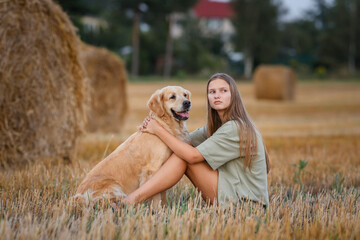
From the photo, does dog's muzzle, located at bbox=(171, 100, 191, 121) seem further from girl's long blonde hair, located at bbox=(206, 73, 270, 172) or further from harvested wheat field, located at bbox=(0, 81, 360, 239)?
harvested wheat field, located at bbox=(0, 81, 360, 239)

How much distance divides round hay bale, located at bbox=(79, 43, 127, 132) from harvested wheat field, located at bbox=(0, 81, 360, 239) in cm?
242

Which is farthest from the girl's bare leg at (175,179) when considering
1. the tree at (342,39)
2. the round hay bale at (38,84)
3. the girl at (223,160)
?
the tree at (342,39)

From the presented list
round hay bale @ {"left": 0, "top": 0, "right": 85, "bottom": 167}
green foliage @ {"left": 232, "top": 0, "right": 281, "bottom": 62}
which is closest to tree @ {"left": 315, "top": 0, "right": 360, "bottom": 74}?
green foliage @ {"left": 232, "top": 0, "right": 281, "bottom": 62}

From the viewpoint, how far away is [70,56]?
619 centimetres

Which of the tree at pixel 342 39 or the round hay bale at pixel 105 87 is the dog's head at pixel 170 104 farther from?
the tree at pixel 342 39

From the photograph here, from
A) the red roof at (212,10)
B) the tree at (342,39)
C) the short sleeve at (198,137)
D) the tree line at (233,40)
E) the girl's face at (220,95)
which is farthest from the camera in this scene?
the red roof at (212,10)

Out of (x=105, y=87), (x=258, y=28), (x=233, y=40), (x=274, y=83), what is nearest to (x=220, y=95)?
(x=105, y=87)

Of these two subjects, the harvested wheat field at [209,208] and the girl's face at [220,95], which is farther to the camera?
the girl's face at [220,95]

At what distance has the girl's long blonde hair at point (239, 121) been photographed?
3.55m

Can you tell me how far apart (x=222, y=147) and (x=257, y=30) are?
35243mm

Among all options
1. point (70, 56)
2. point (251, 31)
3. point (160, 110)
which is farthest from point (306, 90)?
point (160, 110)

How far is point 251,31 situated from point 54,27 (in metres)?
32.0

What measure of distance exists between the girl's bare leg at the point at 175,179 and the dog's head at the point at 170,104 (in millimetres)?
513

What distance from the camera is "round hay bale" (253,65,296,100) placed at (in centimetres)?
1773
